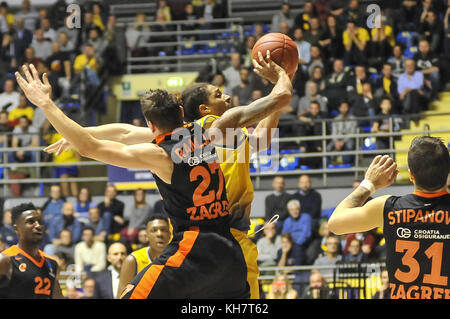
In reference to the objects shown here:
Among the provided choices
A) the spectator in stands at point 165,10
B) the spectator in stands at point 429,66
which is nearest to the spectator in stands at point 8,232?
the spectator in stands at point 165,10

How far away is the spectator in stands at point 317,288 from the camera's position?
10.6 meters

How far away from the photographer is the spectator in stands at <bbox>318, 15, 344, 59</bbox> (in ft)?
47.9

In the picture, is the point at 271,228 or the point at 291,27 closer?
the point at 271,228

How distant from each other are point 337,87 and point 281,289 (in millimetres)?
4258

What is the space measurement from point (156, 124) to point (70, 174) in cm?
994

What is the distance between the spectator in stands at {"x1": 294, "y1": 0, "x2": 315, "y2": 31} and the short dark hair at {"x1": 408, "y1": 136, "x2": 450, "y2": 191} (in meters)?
10.9

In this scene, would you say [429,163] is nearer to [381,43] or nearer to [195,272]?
[195,272]

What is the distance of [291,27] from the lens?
1546 cm

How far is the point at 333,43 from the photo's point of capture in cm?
1462

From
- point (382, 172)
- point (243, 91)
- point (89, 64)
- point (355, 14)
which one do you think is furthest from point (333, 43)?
point (382, 172)

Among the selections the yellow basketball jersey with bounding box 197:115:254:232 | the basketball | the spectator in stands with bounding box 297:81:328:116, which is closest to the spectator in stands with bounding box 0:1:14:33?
the spectator in stands with bounding box 297:81:328:116

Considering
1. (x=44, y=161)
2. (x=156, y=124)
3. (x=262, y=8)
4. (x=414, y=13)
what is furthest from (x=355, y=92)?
(x=156, y=124)

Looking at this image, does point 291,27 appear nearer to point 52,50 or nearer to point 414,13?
point 414,13

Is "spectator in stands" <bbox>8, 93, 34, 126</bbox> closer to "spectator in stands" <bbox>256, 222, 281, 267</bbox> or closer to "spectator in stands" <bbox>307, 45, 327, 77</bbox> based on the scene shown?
"spectator in stands" <bbox>307, 45, 327, 77</bbox>
